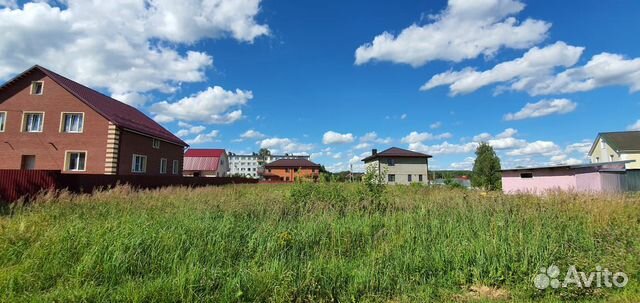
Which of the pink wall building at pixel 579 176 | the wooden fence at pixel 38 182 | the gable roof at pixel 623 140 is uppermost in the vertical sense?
the gable roof at pixel 623 140

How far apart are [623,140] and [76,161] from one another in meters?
49.6

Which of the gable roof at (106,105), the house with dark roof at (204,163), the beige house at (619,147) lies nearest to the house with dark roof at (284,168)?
the house with dark roof at (204,163)

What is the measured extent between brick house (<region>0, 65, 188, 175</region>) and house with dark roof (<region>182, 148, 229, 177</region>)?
35.1 metres

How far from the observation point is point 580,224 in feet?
22.1

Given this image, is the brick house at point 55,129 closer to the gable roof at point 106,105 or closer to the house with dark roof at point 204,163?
the gable roof at point 106,105

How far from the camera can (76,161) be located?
19781 millimetres

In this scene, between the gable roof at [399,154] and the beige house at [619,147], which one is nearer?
the beige house at [619,147]

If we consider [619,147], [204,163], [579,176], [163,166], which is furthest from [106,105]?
[619,147]

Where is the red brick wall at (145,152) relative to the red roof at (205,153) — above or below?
below

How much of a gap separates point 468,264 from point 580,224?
12.8ft

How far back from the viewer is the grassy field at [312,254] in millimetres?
3873

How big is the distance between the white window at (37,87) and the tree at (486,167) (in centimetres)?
3736

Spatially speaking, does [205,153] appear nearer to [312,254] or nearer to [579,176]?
[579,176]

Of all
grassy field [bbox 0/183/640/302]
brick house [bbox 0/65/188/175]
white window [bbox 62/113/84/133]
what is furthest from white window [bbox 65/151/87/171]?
grassy field [bbox 0/183/640/302]
